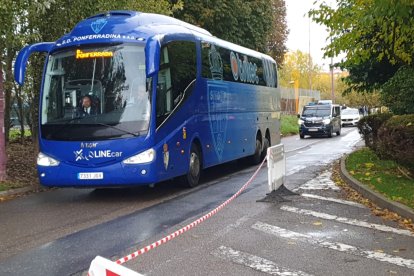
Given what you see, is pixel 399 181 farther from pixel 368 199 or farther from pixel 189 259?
pixel 189 259

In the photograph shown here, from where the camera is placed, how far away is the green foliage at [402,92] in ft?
55.8

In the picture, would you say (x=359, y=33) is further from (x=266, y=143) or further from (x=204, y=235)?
(x=204, y=235)

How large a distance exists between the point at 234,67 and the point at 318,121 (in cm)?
1992

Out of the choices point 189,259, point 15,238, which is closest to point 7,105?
point 15,238

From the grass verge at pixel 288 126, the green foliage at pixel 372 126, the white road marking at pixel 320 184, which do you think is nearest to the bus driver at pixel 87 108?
the white road marking at pixel 320 184

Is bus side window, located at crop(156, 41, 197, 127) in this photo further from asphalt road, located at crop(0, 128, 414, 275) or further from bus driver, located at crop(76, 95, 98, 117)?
asphalt road, located at crop(0, 128, 414, 275)

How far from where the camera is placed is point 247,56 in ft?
57.5

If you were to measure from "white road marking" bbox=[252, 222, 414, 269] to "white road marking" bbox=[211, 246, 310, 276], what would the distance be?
1.08 meters

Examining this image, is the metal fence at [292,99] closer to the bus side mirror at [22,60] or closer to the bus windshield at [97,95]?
the bus side mirror at [22,60]

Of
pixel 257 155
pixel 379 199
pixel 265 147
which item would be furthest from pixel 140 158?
pixel 265 147

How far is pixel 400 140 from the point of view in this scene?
10977mm

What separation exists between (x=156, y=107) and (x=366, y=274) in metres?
5.97

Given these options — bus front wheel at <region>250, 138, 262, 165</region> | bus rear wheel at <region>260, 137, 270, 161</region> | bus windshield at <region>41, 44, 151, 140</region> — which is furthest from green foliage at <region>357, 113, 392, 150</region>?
bus windshield at <region>41, 44, 151, 140</region>

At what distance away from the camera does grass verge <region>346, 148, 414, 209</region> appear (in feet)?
32.9
